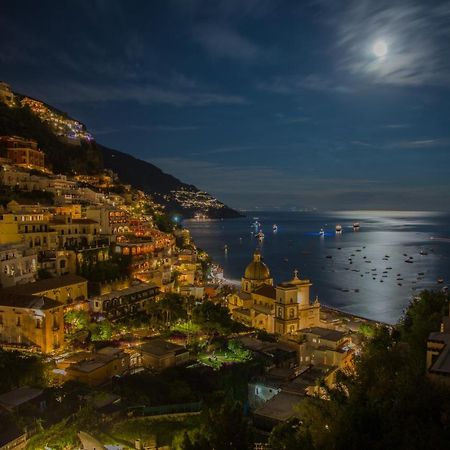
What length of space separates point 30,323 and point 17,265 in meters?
5.82

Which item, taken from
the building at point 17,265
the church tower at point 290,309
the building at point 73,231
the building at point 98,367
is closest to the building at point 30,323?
the building at point 98,367

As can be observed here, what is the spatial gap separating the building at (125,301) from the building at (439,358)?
792 inches

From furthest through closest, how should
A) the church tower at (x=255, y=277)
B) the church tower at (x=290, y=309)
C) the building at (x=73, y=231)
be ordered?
1. the church tower at (x=255, y=277)
2. the building at (x=73, y=231)
3. the church tower at (x=290, y=309)

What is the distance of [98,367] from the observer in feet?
69.7

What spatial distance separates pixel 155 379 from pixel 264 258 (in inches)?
2961

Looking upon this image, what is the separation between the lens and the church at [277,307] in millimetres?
34469

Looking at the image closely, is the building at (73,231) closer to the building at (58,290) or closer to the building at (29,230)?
the building at (29,230)

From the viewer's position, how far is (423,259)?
93.4 meters

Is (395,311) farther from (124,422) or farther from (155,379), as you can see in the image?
(124,422)

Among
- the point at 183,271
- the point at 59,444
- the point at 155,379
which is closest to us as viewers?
the point at 59,444

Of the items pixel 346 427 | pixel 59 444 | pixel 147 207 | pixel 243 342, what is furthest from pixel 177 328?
pixel 147 207

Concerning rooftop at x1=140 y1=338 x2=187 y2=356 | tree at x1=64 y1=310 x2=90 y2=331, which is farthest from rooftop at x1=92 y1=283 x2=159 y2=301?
rooftop at x1=140 y1=338 x2=187 y2=356

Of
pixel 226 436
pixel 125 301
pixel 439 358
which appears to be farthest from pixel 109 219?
pixel 439 358

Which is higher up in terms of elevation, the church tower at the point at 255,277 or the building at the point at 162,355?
the church tower at the point at 255,277
